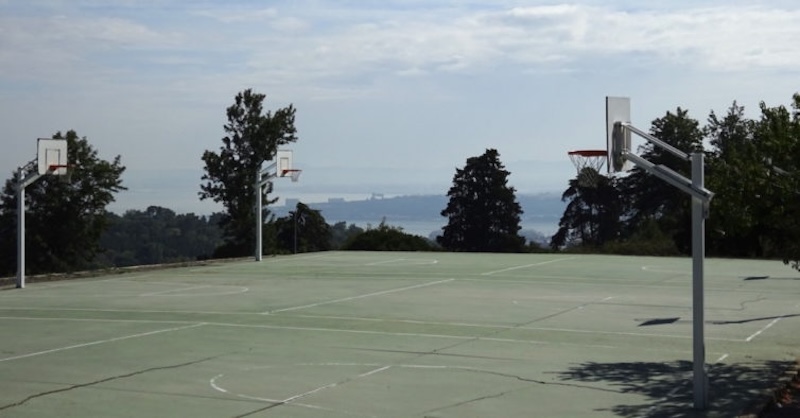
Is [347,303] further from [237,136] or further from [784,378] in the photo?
[237,136]

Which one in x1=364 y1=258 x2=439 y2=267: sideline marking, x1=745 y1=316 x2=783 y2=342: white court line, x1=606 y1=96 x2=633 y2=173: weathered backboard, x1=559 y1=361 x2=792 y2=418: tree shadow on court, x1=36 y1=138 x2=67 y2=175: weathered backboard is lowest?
x1=559 y1=361 x2=792 y2=418: tree shadow on court

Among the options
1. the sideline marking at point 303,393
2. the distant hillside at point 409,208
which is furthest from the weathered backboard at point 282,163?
the sideline marking at point 303,393

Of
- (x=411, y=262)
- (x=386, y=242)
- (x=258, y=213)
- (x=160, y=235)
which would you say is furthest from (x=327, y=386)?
(x=160, y=235)

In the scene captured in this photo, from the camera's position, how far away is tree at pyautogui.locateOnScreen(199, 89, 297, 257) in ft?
143

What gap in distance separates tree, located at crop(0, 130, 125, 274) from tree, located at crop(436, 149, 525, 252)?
2217cm

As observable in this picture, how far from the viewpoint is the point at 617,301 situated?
76.2 ft

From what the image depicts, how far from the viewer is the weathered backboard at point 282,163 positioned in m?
38.2

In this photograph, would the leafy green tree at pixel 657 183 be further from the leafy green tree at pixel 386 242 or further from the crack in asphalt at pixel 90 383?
the crack in asphalt at pixel 90 383

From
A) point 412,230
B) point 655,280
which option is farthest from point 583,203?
point 655,280

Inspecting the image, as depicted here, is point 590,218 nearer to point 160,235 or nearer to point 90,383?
point 160,235

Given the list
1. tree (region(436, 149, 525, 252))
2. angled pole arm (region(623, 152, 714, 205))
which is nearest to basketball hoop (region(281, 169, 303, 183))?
tree (region(436, 149, 525, 252))

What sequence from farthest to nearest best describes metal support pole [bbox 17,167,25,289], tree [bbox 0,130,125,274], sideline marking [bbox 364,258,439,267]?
tree [bbox 0,130,125,274]
sideline marking [bbox 364,258,439,267]
metal support pole [bbox 17,167,25,289]

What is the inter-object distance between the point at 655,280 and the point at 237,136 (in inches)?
846

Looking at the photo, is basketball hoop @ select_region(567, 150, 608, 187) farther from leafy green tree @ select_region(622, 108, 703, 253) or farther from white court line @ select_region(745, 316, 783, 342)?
leafy green tree @ select_region(622, 108, 703, 253)
